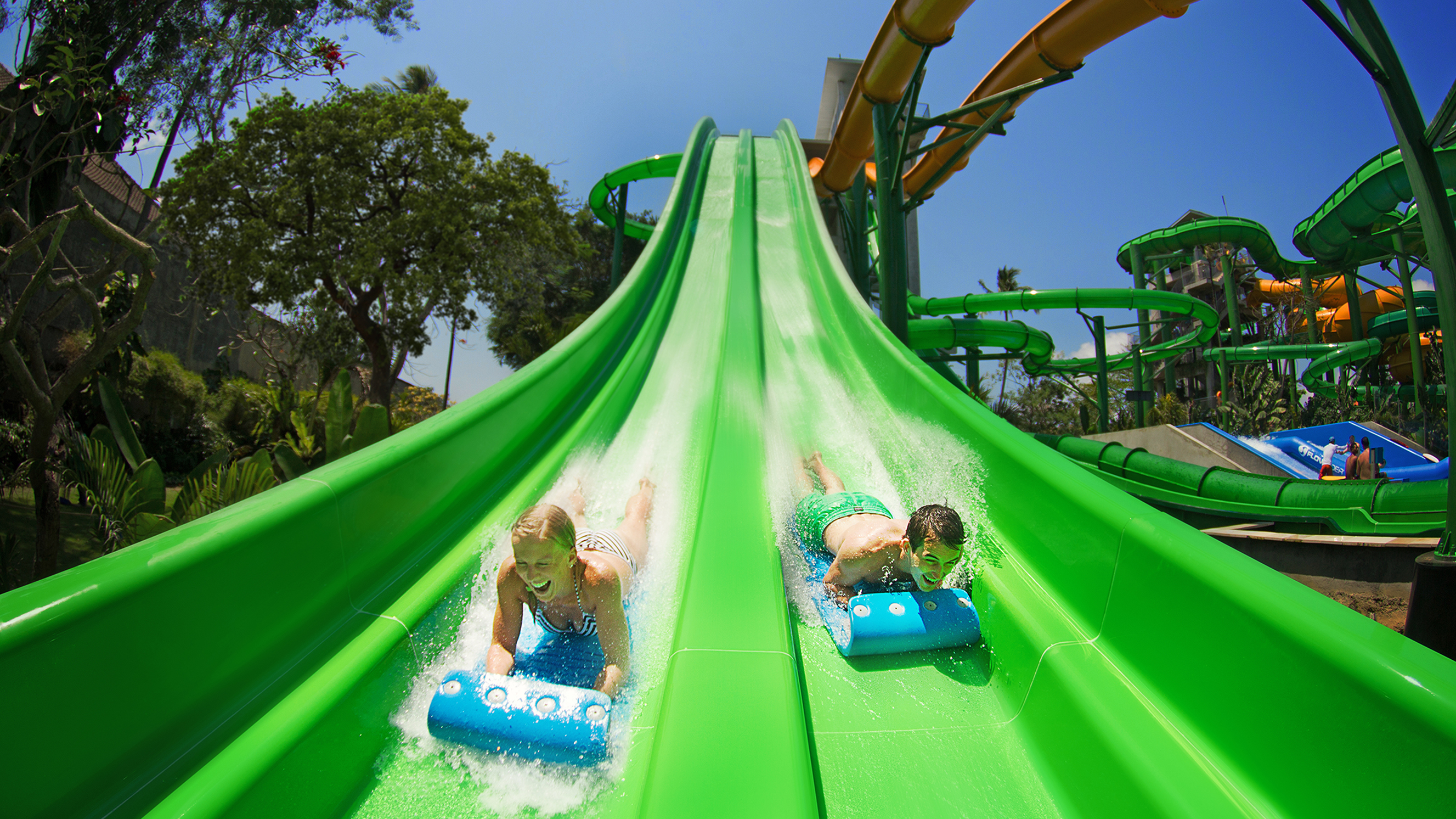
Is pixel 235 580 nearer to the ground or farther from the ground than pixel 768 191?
nearer to the ground

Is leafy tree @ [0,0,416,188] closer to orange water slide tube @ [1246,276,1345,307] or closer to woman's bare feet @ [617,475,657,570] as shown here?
woman's bare feet @ [617,475,657,570]

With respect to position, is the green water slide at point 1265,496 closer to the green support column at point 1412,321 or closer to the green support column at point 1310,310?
the green support column at point 1412,321

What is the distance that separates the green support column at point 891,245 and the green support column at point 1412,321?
364 inches

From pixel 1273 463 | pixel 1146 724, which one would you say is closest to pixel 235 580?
pixel 1146 724

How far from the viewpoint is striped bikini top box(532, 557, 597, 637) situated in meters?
2.12

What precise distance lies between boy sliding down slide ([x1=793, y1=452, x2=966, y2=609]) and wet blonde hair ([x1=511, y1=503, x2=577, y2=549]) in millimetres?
1110

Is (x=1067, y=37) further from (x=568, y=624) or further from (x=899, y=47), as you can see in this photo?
(x=568, y=624)

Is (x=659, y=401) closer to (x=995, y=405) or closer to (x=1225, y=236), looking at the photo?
(x=1225, y=236)

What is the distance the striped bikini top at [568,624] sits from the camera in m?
2.12

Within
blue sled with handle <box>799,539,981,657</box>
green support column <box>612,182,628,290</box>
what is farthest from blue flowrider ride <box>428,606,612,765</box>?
green support column <box>612,182,628,290</box>

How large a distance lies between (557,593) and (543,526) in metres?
0.25

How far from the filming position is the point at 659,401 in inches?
183

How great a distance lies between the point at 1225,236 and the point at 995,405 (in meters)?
7.44

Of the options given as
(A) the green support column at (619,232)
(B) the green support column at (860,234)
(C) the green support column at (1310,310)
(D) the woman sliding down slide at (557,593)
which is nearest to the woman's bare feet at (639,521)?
(D) the woman sliding down slide at (557,593)
